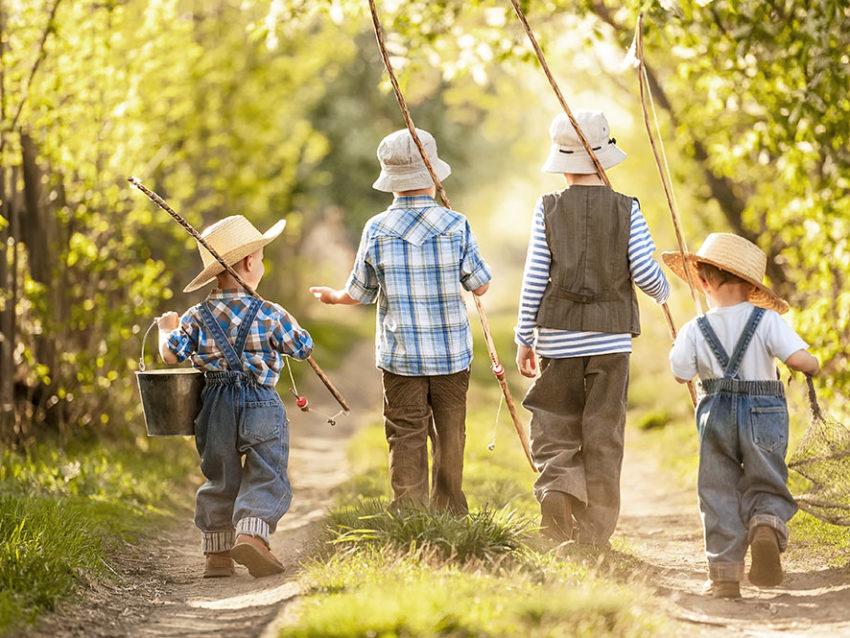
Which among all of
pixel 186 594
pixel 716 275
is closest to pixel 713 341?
pixel 716 275

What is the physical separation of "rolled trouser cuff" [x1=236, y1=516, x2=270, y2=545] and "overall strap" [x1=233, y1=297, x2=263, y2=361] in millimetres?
784

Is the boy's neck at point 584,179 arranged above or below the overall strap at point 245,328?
above

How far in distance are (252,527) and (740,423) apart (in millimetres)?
2292

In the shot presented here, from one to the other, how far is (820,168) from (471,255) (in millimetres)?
4088

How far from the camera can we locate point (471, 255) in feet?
18.0

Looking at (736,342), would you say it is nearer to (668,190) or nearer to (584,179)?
(668,190)

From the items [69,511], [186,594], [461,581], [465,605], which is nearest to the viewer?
[465,605]

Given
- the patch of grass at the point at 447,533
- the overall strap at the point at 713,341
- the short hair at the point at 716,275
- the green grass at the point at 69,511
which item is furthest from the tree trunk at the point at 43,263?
the overall strap at the point at 713,341

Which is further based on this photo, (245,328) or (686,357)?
(245,328)

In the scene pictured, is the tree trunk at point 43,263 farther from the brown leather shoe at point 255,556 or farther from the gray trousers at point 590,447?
the gray trousers at point 590,447

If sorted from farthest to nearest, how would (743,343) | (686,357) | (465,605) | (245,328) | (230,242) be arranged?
1. (230,242)
2. (245,328)
3. (686,357)
4. (743,343)
5. (465,605)

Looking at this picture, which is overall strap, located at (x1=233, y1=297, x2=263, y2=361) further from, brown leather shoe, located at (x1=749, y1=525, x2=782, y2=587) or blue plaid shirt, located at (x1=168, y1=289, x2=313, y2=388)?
brown leather shoe, located at (x1=749, y1=525, x2=782, y2=587)

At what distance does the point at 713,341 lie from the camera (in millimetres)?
4781

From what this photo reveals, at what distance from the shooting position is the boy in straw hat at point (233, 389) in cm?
530
